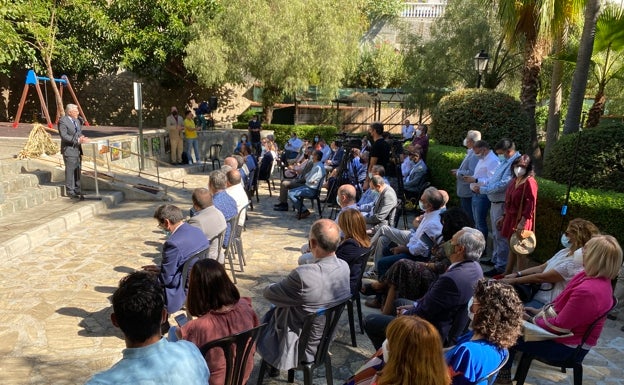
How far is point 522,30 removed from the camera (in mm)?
10828

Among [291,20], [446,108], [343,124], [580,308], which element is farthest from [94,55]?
[580,308]

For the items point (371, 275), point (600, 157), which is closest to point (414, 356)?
point (371, 275)

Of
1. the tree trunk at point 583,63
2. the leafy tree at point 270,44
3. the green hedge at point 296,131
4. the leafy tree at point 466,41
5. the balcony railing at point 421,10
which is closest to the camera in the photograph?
the tree trunk at point 583,63

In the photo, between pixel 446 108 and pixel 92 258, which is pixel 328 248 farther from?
pixel 446 108

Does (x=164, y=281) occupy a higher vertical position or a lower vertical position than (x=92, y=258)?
higher

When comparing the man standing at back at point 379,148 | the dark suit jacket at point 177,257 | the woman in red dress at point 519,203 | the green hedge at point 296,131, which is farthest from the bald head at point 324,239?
the green hedge at point 296,131

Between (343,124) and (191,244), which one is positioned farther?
(343,124)

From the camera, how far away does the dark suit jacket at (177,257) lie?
4.05 meters

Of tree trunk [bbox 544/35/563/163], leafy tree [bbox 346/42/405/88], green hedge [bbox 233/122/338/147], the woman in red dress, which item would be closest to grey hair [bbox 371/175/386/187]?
the woman in red dress

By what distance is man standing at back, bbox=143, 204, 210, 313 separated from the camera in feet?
13.3

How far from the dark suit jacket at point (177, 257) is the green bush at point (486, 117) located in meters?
6.67

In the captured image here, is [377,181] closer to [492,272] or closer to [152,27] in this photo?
[492,272]

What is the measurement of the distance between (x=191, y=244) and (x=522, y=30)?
959cm

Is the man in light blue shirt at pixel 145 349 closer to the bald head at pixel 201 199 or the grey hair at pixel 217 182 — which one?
the bald head at pixel 201 199
